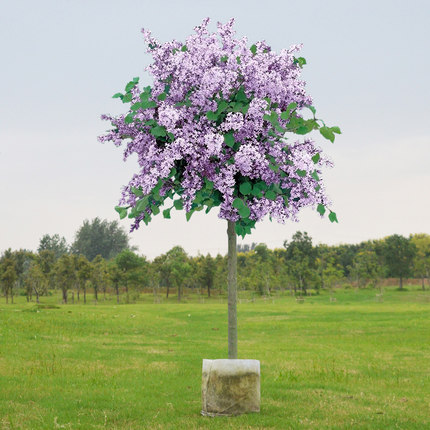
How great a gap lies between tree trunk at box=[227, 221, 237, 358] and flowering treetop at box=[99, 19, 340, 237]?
0.55m

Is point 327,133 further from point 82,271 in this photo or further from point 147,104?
point 82,271

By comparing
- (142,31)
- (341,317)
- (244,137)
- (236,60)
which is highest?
(142,31)

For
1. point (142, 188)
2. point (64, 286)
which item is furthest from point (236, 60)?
point (64, 286)

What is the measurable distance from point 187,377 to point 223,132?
9349 millimetres

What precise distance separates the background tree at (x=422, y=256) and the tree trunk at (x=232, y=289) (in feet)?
345

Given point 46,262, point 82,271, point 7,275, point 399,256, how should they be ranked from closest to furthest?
1. point 7,275
2. point 82,271
3. point 46,262
4. point 399,256

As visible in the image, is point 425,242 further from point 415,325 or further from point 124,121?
point 124,121

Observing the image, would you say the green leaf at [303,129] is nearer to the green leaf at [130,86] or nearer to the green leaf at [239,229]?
the green leaf at [239,229]

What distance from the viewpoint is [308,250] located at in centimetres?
12288

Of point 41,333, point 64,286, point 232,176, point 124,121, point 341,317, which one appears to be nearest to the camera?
point 232,176

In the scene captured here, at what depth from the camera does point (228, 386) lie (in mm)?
10805

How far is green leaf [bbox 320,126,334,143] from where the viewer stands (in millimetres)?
10578

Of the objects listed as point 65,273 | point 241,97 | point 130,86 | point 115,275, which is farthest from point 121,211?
point 115,275

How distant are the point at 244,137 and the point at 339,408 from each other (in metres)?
6.82
